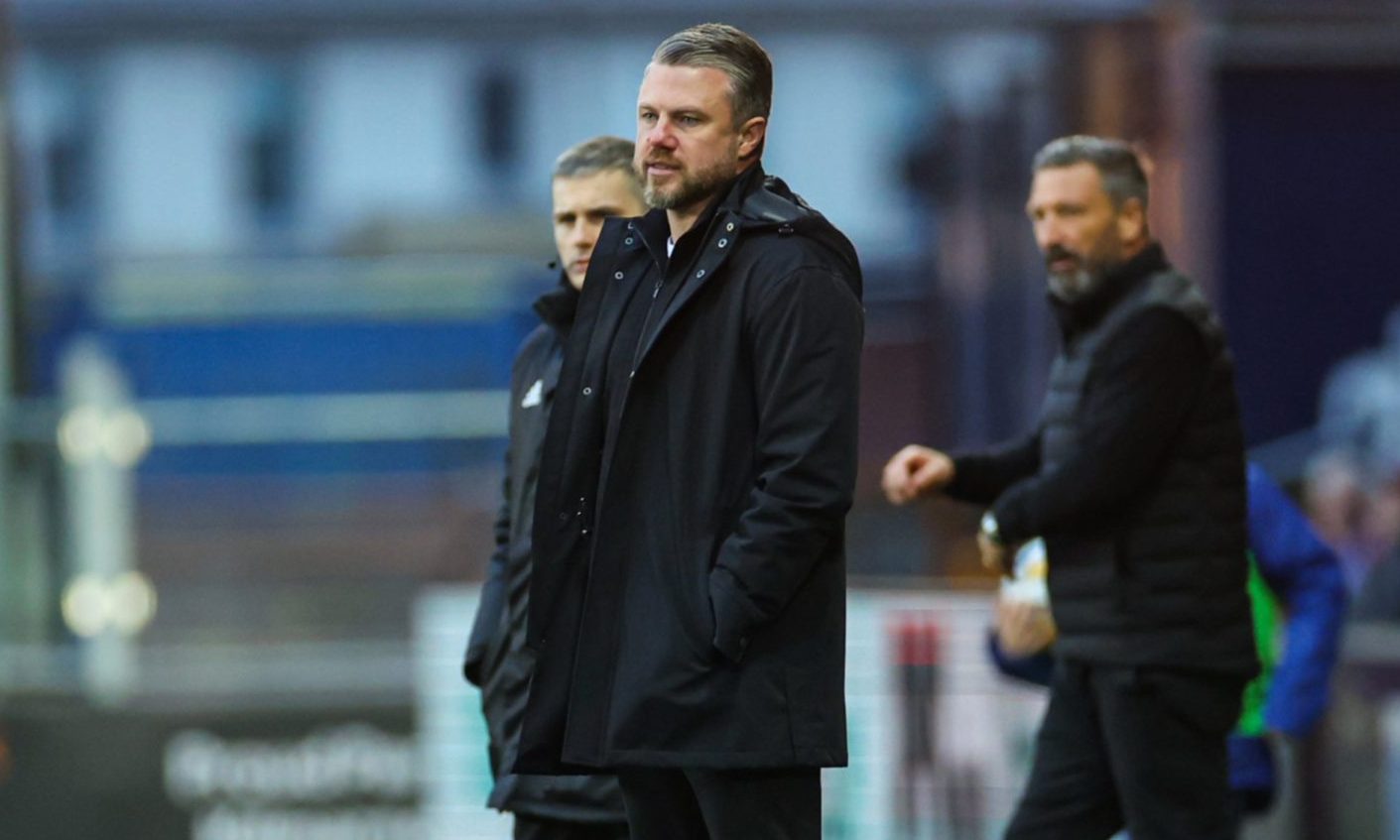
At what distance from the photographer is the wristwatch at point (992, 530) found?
4.21 meters

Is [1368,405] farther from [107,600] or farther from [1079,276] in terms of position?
[107,600]

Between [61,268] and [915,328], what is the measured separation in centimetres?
291

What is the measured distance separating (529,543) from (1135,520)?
1.12 metres

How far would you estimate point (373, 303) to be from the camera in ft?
25.0

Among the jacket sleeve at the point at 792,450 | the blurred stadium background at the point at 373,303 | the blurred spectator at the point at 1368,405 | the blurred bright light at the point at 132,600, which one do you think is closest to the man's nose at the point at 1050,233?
the jacket sleeve at the point at 792,450

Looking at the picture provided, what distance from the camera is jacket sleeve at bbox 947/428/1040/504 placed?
14.5 ft

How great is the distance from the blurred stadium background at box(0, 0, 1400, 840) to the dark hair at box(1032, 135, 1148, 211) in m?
3.06

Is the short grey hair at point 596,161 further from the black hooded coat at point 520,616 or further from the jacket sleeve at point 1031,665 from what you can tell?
the jacket sleeve at point 1031,665

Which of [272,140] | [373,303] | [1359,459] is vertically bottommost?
[1359,459]

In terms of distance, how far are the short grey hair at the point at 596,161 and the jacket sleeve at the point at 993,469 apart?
A: 0.86 m

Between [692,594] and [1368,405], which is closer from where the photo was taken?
[692,594]

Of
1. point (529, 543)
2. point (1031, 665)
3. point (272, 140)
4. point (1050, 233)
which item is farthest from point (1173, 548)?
point (272, 140)

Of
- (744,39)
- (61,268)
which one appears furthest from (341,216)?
(744,39)

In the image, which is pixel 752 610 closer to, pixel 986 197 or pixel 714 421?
pixel 714 421
